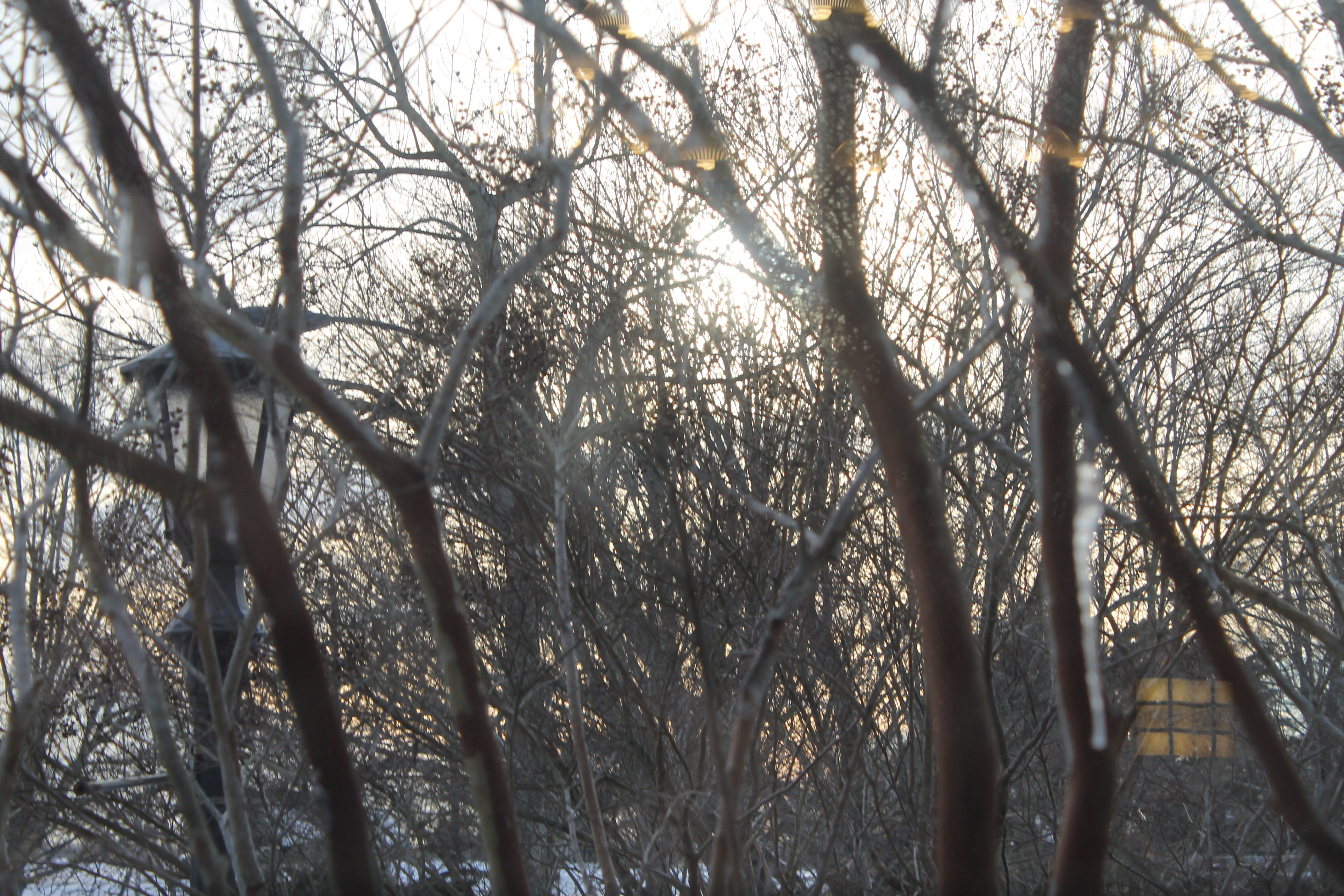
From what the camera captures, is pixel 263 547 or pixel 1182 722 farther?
pixel 1182 722

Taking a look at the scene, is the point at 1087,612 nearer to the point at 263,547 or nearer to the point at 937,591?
the point at 937,591

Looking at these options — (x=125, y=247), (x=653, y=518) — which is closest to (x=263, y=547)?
(x=125, y=247)

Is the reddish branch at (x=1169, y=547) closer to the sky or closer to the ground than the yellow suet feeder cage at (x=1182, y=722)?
closer to the ground

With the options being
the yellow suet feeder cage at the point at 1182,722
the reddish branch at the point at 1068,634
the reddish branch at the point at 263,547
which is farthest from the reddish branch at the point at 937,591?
the yellow suet feeder cage at the point at 1182,722

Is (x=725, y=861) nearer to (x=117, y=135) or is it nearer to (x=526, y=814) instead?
(x=117, y=135)

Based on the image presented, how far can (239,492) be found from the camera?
731mm

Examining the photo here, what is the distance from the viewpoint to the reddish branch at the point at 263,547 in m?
0.69

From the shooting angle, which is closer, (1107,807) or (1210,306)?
(1107,807)

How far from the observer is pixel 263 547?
0.72 metres

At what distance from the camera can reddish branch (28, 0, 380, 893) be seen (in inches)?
27.1

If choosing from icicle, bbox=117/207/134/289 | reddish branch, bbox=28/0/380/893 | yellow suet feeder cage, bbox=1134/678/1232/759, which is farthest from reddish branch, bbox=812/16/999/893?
yellow suet feeder cage, bbox=1134/678/1232/759

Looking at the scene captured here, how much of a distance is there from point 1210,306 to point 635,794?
336 centimetres

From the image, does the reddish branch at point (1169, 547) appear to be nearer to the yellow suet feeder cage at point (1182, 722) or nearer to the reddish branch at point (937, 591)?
the reddish branch at point (937, 591)

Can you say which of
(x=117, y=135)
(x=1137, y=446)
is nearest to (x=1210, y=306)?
(x=1137, y=446)
